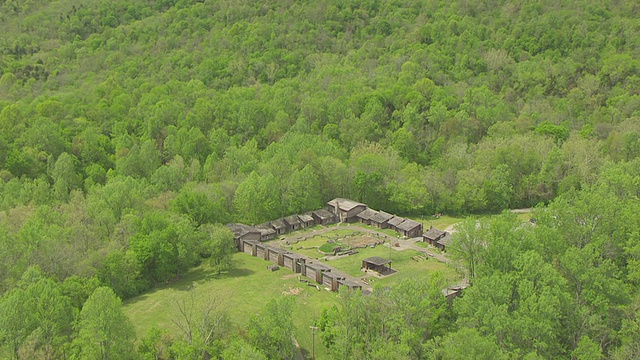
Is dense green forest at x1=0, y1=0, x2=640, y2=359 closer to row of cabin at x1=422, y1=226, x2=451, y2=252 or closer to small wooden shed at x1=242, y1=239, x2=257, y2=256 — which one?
small wooden shed at x1=242, y1=239, x2=257, y2=256

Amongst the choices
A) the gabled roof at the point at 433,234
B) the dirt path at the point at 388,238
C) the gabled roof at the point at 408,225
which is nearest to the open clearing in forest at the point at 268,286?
the dirt path at the point at 388,238

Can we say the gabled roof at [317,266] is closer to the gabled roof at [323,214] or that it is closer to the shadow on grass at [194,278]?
the shadow on grass at [194,278]

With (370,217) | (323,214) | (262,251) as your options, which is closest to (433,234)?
(370,217)

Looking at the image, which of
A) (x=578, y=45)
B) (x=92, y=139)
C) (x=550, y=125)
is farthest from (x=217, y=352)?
(x=578, y=45)

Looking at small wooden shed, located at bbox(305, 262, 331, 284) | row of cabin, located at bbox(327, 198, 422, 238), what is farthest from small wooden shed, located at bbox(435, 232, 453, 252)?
small wooden shed, located at bbox(305, 262, 331, 284)

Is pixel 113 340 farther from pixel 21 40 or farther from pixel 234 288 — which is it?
pixel 21 40

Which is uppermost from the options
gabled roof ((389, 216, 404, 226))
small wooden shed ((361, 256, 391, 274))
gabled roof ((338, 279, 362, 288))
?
gabled roof ((338, 279, 362, 288))
